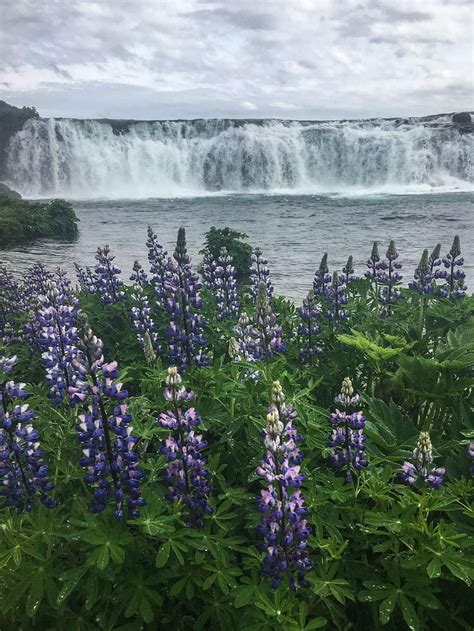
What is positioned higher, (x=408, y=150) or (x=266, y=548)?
(x=408, y=150)

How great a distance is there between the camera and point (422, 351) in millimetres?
4527

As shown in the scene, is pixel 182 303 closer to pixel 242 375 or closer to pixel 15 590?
pixel 242 375

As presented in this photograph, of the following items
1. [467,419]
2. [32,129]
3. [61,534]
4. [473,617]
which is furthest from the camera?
[32,129]

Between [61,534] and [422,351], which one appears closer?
[61,534]

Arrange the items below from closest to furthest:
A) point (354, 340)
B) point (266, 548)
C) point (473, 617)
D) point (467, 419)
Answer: point (266, 548), point (473, 617), point (467, 419), point (354, 340)

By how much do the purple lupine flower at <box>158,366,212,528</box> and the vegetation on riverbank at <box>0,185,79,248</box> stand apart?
17.7 meters

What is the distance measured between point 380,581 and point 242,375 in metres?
1.66

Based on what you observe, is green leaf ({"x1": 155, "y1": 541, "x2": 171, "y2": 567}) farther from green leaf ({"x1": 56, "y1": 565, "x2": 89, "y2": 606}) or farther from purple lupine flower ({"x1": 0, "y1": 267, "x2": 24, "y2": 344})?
purple lupine flower ({"x1": 0, "y1": 267, "x2": 24, "y2": 344})

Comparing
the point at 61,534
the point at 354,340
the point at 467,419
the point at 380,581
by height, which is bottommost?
the point at 380,581

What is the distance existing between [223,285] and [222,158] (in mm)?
38100

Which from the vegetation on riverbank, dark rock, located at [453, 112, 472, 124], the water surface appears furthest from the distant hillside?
dark rock, located at [453, 112, 472, 124]

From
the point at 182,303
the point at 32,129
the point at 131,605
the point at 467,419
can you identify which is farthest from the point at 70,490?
the point at 32,129

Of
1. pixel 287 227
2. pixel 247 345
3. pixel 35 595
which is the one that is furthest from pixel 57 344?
pixel 287 227

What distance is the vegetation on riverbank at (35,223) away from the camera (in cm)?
1902
